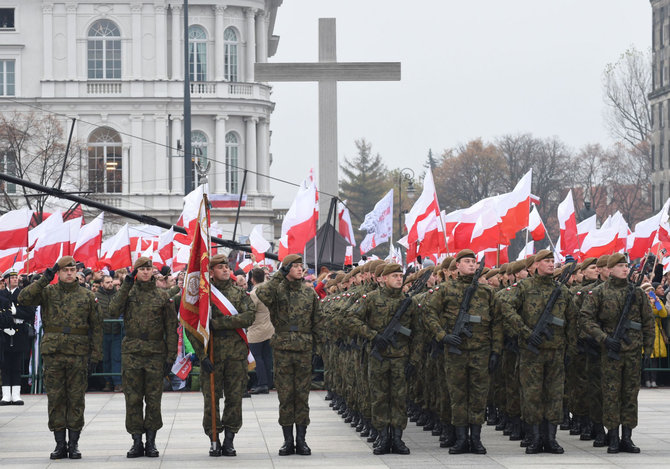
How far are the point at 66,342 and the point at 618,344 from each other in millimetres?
5710

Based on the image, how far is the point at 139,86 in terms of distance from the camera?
75.2m

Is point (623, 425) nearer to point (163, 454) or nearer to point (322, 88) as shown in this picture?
point (163, 454)

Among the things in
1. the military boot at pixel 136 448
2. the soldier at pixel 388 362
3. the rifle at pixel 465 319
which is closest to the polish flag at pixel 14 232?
the military boot at pixel 136 448

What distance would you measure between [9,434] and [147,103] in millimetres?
59800

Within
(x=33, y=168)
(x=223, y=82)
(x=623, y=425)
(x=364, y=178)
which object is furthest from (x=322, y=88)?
(x=364, y=178)

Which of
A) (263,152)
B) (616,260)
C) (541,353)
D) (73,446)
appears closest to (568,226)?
(616,260)

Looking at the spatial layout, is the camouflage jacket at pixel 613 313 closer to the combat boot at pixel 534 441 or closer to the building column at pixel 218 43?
the combat boot at pixel 534 441

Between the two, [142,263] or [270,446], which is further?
[270,446]

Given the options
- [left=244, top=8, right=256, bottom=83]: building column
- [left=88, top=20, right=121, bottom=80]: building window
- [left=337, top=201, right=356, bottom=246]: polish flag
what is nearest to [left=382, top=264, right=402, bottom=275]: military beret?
[left=337, top=201, right=356, bottom=246]: polish flag

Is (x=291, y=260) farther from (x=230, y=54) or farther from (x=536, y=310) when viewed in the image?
(x=230, y=54)

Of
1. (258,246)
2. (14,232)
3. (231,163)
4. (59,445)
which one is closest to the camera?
(59,445)

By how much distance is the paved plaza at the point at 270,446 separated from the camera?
13.7 m

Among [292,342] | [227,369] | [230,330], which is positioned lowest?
[227,369]

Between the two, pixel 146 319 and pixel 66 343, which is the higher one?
pixel 146 319
